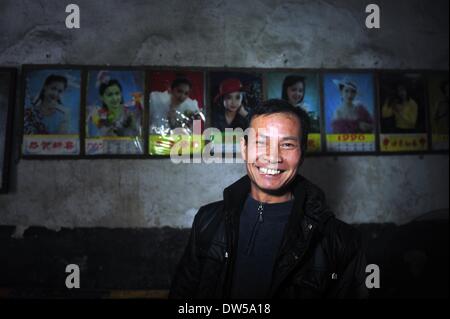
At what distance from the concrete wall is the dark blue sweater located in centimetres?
103

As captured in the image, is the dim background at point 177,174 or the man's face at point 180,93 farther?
the man's face at point 180,93

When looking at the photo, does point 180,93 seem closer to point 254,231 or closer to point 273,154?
point 273,154

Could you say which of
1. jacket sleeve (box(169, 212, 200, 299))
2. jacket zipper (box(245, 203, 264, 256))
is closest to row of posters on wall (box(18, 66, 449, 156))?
jacket zipper (box(245, 203, 264, 256))

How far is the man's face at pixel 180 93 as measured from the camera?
2.48 m

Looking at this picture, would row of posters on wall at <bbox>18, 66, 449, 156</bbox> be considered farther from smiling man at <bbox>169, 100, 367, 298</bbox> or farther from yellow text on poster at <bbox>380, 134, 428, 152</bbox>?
smiling man at <bbox>169, 100, 367, 298</bbox>

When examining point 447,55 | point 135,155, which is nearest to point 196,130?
point 135,155

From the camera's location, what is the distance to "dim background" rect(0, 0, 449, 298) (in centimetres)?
237

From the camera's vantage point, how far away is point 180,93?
2484mm

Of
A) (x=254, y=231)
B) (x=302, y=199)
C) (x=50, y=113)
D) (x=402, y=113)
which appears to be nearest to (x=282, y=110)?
(x=302, y=199)

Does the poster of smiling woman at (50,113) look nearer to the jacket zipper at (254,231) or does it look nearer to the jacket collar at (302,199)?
the jacket collar at (302,199)

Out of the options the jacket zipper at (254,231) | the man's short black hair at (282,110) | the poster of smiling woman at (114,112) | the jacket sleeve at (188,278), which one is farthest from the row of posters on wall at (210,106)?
the jacket sleeve at (188,278)

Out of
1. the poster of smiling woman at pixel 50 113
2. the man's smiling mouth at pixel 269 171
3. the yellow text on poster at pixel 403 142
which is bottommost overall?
the man's smiling mouth at pixel 269 171

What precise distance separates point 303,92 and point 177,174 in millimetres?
1182
